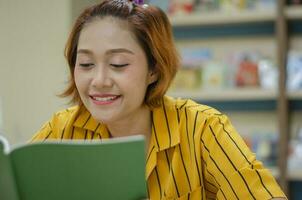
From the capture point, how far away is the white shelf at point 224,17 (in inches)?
126

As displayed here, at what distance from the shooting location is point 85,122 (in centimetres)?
154

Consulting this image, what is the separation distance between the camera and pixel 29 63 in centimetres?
264

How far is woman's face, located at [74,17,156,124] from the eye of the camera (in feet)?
4.39

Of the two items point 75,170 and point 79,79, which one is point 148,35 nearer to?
point 79,79

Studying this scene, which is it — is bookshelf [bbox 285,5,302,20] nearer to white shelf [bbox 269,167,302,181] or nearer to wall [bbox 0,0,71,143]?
white shelf [bbox 269,167,302,181]

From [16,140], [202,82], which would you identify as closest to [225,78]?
[202,82]

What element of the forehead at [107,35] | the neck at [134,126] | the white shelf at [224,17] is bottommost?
the neck at [134,126]

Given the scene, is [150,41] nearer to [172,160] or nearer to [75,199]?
[172,160]

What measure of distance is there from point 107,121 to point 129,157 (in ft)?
1.58

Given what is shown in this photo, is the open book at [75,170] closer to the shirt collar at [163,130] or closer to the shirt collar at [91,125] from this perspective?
the shirt collar at [163,130]

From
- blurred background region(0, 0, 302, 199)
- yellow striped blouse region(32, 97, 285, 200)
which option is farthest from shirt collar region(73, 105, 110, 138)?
blurred background region(0, 0, 302, 199)

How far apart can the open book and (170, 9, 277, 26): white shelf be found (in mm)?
2463

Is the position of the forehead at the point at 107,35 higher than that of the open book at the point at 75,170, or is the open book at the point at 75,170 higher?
the forehead at the point at 107,35

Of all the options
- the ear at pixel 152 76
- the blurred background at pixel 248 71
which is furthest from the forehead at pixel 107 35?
the blurred background at pixel 248 71
